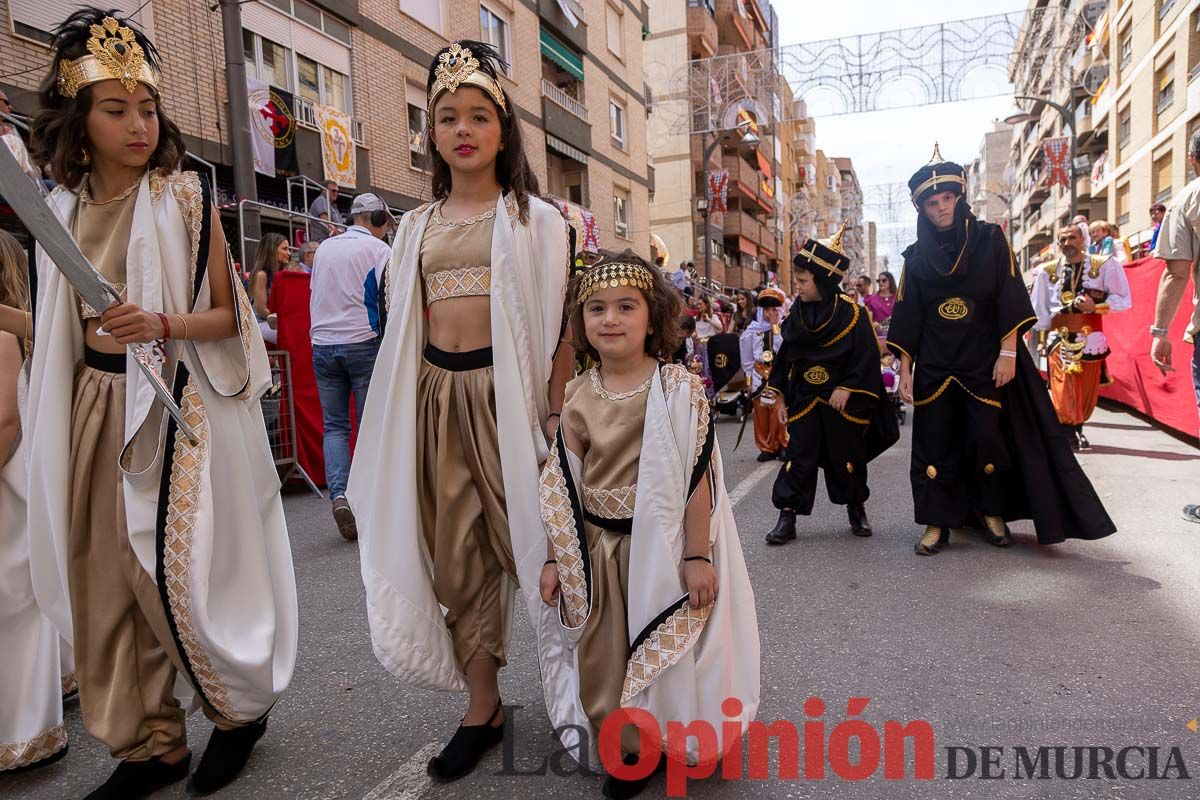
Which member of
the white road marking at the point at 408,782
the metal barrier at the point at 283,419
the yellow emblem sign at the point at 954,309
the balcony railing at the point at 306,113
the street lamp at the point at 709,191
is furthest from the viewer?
the street lamp at the point at 709,191

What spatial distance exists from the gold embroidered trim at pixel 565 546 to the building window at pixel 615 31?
82.1ft

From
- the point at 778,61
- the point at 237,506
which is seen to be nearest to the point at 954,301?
the point at 237,506

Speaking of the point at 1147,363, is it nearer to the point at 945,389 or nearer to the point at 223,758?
the point at 945,389

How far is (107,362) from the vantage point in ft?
7.71

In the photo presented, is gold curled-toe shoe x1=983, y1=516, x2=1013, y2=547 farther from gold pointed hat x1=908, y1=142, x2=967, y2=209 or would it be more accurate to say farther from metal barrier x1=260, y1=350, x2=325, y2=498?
metal barrier x1=260, y1=350, x2=325, y2=498

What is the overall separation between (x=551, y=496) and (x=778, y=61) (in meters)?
20.8

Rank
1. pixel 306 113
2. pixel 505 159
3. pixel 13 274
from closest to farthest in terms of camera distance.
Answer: pixel 505 159 < pixel 13 274 < pixel 306 113

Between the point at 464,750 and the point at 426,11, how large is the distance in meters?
16.1

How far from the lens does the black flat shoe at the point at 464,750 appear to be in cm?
238

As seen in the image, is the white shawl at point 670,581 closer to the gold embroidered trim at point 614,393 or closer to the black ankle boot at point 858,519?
the gold embroidered trim at point 614,393

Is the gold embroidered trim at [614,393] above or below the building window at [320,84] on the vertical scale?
below

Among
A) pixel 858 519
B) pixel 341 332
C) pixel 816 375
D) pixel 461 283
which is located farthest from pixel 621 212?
pixel 461 283

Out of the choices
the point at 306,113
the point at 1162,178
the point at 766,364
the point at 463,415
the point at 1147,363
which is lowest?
the point at 1147,363

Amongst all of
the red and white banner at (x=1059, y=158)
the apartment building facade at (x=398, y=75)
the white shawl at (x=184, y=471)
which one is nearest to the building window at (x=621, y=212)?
the apartment building facade at (x=398, y=75)
